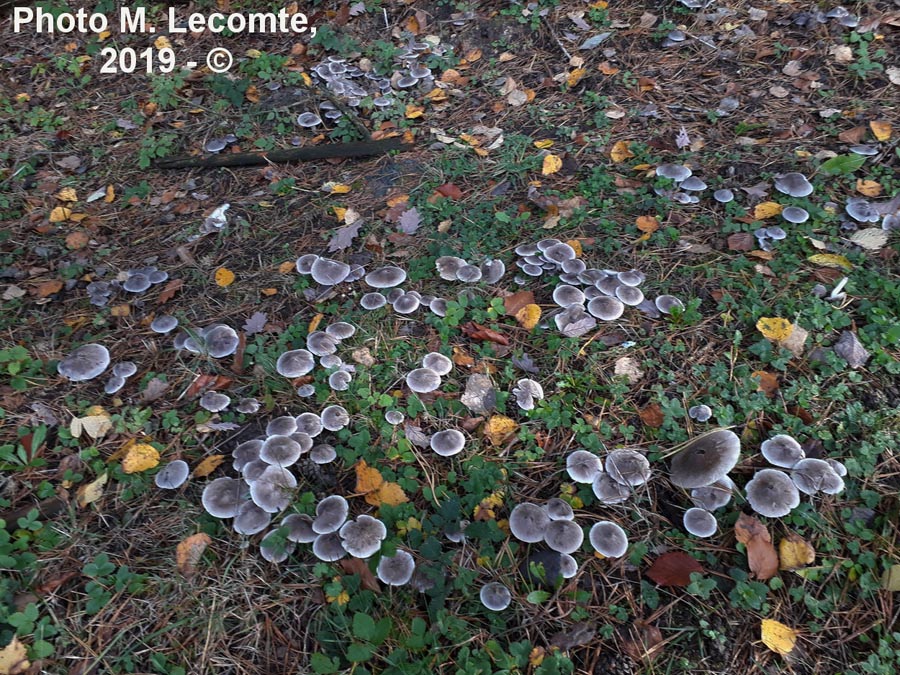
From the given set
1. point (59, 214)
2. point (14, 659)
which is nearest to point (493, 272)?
point (14, 659)

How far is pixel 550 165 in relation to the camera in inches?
173

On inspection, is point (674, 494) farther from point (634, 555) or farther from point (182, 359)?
point (182, 359)

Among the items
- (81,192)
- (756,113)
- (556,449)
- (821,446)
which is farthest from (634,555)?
(81,192)

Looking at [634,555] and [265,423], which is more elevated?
[634,555]

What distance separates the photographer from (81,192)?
15.8 feet

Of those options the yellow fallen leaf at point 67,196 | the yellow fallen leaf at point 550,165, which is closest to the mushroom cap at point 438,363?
the yellow fallen leaf at point 550,165

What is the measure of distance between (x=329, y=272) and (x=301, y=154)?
65.3 inches

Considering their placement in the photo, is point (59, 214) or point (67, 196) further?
point (67, 196)

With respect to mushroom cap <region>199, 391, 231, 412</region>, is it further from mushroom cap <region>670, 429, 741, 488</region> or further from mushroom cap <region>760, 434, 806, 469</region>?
mushroom cap <region>760, 434, 806, 469</region>

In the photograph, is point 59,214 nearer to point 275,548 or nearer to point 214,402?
point 214,402

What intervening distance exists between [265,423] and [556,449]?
154 cm

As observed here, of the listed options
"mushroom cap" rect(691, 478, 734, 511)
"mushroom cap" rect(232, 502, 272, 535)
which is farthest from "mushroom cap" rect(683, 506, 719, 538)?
"mushroom cap" rect(232, 502, 272, 535)

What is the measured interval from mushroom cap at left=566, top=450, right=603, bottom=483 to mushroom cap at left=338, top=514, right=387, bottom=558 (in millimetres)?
916

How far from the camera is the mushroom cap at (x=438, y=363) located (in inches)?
125
